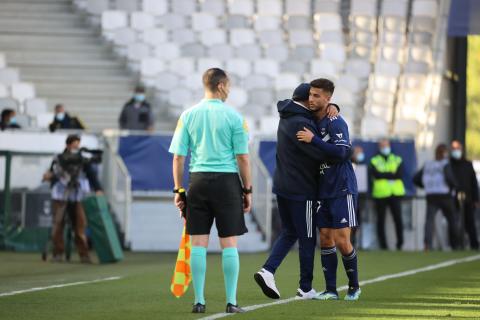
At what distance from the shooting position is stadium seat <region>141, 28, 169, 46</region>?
28.5 metres

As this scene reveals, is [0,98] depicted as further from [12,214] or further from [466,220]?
[466,220]

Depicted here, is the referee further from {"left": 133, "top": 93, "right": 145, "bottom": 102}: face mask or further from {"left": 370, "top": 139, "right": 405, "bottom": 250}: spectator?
{"left": 133, "top": 93, "right": 145, "bottom": 102}: face mask

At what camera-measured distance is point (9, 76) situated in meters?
27.3

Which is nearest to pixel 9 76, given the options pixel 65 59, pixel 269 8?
pixel 65 59

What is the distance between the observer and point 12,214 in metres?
22.4

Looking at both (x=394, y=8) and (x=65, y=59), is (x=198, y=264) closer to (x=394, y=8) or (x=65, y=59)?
(x=65, y=59)

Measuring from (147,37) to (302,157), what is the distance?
56.9 ft

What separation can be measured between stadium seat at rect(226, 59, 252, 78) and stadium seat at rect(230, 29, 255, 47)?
1.66 feet

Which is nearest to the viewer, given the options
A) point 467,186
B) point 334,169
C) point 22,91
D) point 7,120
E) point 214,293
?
point 334,169

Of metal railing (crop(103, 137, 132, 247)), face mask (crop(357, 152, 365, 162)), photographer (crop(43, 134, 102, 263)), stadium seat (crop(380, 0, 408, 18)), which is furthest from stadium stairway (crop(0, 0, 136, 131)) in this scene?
photographer (crop(43, 134, 102, 263))

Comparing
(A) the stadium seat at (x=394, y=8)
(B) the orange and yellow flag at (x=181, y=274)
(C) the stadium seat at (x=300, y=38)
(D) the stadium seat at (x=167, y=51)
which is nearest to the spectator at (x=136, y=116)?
(D) the stadium seat at (x=167, y=51)

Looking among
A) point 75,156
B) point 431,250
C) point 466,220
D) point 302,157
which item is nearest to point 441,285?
point 302,157

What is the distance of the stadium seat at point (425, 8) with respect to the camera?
96.7 feet

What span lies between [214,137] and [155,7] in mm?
18942
